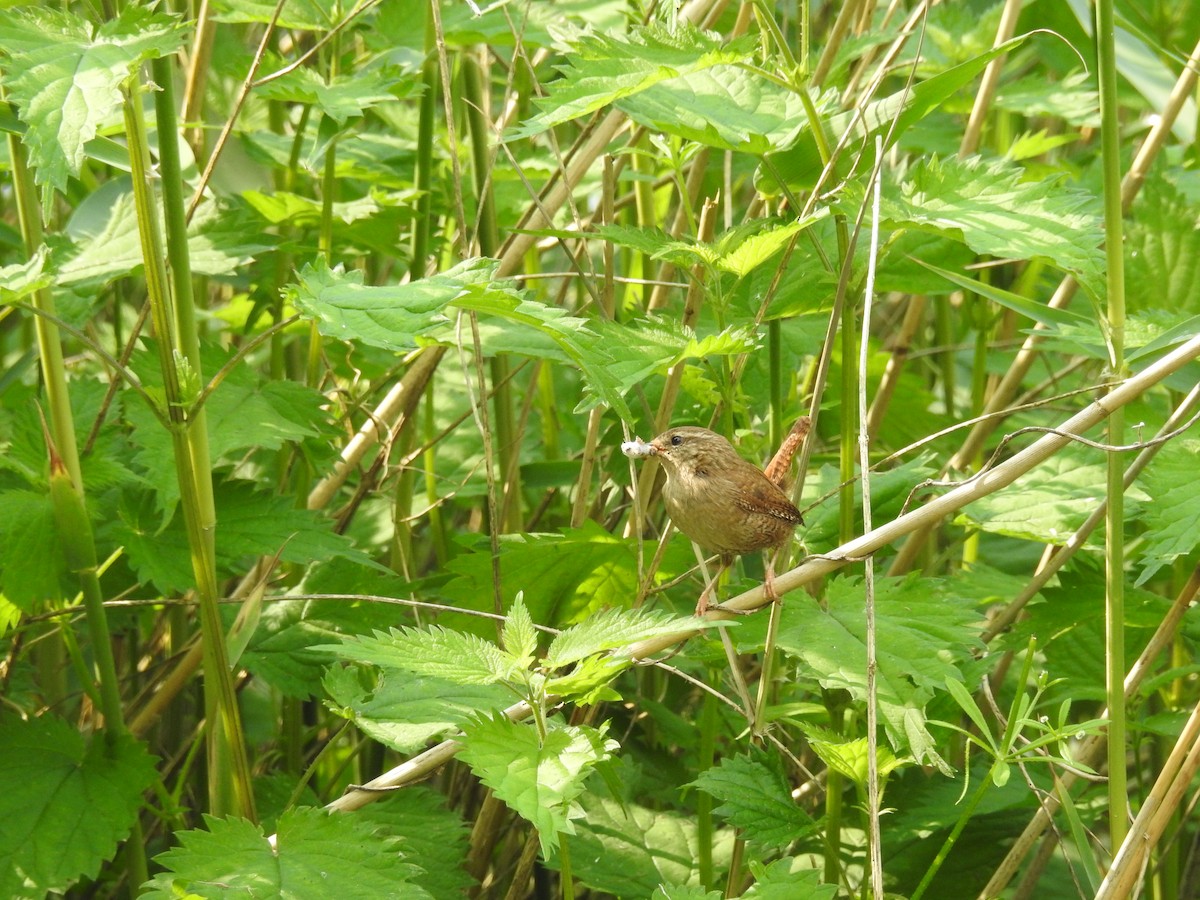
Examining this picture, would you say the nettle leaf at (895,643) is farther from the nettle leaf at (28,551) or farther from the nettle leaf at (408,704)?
the nettle leaf at (28,551)

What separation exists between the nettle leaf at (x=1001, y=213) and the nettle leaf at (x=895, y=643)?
52 cm

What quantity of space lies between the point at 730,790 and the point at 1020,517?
754 millimetres

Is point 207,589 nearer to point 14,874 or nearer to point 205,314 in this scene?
point 14,874

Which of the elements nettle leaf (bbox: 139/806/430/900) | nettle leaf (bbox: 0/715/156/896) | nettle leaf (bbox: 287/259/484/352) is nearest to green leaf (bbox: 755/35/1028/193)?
nettle leaf (bbox: 287/259/484/352)

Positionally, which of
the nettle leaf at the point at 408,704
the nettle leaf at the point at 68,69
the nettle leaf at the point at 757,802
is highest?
the nettle leaf at the point at 68,69

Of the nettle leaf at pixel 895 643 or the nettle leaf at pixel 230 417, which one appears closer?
the nettle leaf at pixel 895 643

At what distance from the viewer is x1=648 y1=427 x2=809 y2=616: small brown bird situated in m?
2.02

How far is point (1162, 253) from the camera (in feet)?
8.66

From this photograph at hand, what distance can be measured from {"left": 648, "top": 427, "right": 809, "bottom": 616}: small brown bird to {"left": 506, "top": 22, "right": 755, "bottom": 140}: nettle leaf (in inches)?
25.1

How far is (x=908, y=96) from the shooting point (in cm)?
179

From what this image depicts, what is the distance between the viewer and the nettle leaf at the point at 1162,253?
2.62 metres

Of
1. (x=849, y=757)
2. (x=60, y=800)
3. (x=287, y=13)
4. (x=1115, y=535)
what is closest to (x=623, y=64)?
(x=1115, y=535)

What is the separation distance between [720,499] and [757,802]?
488 mm

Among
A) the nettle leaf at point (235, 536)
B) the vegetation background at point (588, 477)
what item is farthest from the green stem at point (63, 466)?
the nettle leaf at point (235, 536)
